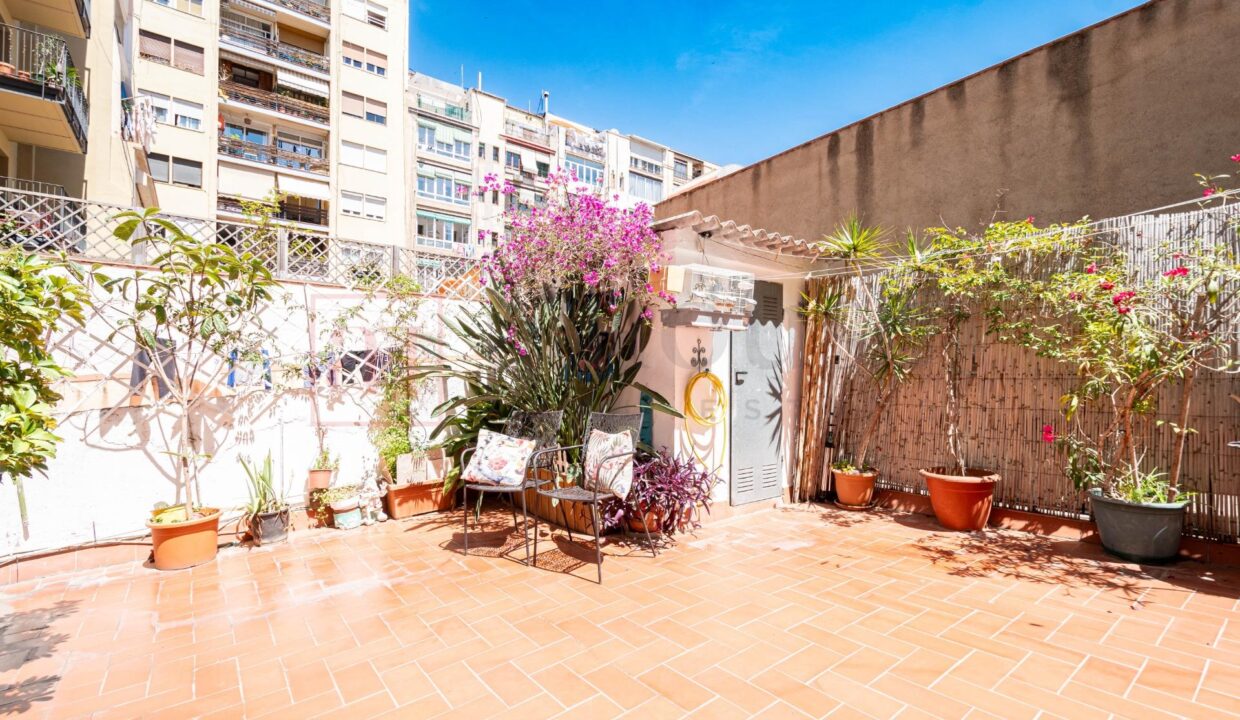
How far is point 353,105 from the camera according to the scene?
22.3 m

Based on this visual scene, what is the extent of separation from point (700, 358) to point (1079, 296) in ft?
9.58

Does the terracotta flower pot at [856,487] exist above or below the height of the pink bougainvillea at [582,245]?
below

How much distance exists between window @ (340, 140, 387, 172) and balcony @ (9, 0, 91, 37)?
13.7 m

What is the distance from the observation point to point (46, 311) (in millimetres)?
1951

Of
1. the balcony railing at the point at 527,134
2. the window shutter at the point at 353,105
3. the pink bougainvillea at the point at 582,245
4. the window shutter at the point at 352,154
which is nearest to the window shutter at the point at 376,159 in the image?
the window shutter at the point at 352,154

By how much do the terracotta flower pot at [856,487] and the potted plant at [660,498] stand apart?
1.80 m

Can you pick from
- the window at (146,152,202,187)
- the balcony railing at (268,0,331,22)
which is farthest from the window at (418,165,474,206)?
the window at (146,152,202,187)

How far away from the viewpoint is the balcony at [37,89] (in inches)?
279

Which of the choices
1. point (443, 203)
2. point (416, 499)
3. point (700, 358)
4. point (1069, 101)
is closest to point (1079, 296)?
point (700, 358)

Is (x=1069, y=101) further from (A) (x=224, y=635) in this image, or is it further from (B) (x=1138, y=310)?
(A) (x=224, y=635)

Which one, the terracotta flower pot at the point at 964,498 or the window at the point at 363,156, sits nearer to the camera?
the terracotta flower pot at the point at 964,498

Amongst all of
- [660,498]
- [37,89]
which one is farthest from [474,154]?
[660,498]

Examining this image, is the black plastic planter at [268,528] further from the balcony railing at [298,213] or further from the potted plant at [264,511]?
the balcony railing at [298,213]

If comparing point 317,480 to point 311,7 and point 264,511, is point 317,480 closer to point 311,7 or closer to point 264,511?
point 264,511
